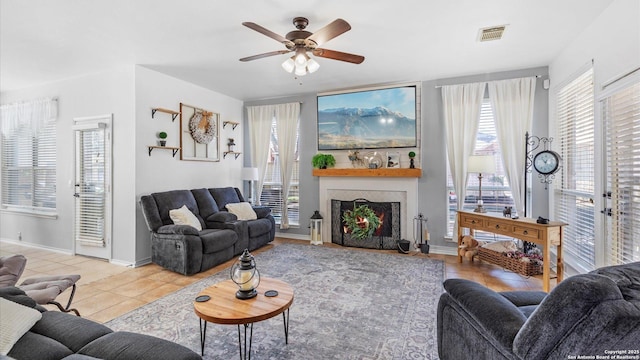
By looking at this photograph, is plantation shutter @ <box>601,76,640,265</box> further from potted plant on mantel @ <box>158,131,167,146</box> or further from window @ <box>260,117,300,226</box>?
potted plant on mantel @ <box>158,131,167,146</box>

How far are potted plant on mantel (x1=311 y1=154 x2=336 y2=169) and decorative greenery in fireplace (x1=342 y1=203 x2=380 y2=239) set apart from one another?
0.91 m

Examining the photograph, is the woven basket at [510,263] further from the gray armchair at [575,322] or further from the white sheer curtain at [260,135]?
the white sheer curtain at [260,135]

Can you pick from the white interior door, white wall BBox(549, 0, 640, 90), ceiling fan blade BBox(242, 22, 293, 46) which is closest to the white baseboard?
the white interior door

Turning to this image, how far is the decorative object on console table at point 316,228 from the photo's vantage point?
206 inches

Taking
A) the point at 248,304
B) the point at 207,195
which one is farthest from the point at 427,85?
the point at 248,304

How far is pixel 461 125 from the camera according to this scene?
4.47 metres

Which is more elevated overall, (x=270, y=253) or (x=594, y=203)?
(x=594, y=203)

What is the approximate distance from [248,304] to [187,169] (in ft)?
11.6

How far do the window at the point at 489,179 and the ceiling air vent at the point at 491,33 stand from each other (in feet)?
4.55

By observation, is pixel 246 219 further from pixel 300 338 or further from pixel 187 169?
pixel 300 338

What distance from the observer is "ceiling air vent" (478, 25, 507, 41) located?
119 inches

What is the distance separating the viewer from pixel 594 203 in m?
2.89

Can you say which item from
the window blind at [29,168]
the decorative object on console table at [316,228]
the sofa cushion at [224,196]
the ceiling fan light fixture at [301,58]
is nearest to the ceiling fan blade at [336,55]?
the ceiling fan light fixture at [301,58]

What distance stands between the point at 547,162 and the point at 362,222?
2.61 meters
